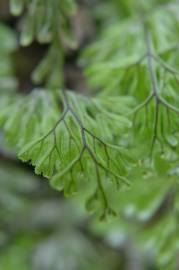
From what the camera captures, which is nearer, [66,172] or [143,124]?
[66,172]

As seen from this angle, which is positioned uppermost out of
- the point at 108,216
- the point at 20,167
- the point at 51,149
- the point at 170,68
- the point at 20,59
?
the point at 170,68

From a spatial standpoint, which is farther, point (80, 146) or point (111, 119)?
point (111, 119)

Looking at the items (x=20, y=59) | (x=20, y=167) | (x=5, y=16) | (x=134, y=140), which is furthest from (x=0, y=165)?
(x=134, y=140)

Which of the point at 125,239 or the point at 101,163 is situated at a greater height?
the point at 101,163

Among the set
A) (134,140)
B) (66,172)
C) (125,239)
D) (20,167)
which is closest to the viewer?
(66,172)

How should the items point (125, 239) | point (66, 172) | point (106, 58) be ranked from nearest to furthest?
point (66, 172)
point (106, 58)
point (125, 239)

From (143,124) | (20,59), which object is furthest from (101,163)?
(20,59)

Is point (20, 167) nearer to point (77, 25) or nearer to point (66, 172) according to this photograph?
point (77, 25)

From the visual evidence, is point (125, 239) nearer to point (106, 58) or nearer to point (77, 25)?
point (106, 58)

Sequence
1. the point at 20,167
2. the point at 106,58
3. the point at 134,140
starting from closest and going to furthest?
the point at 134,140
the point at 106,58
the point at 20,167
